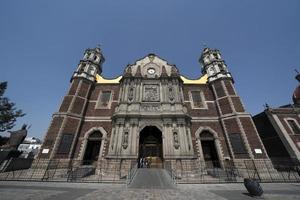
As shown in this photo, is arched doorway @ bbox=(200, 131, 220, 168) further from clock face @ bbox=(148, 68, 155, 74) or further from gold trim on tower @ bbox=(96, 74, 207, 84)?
clock face @ bbox=(148, 68, 155, 74)

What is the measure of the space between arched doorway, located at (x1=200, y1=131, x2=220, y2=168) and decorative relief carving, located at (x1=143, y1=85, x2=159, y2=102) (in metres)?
7.51

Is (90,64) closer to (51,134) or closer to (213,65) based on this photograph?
(51,134)

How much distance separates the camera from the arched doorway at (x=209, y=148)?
17.2 metres

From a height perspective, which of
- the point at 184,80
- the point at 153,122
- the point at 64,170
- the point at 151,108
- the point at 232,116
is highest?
the point at 184,80

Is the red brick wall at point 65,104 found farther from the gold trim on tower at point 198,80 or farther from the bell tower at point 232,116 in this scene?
the bell tower at point 232,116

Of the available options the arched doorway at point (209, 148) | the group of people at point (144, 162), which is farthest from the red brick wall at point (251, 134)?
the group of people at point (144, 162)

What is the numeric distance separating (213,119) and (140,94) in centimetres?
1009

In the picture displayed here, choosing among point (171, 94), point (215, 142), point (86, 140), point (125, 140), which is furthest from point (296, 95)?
point (86, 140)

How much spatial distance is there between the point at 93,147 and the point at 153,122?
8.31m

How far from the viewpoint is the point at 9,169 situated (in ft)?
47.2

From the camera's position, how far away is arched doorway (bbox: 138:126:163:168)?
1658 cm

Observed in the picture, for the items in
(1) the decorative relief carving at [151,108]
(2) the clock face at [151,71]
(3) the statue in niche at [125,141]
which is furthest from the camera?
(2) the clock face at [151,71]

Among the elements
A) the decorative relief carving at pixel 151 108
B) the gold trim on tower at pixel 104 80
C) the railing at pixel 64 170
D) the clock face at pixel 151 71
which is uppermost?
the clock face at pixel 151 71

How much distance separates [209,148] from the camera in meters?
18.3
